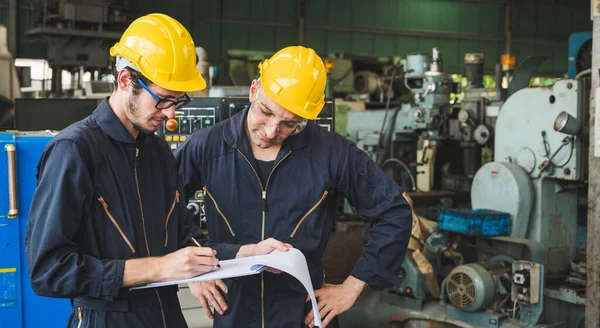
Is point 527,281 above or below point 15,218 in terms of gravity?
below

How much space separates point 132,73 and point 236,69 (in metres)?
8.60

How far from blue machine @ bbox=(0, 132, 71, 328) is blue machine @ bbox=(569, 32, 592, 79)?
5988mm

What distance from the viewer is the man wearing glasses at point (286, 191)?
6.07 feet

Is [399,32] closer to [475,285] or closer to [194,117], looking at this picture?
[475,285]

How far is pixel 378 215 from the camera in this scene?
Result: 6.39ft

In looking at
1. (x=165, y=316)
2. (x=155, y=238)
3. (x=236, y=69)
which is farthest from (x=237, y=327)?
(x=236, y=69)

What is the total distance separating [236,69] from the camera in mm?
9984

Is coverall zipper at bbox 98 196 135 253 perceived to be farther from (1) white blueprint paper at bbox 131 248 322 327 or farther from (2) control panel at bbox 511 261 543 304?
(2) control panel at bbox 511 261 543 304

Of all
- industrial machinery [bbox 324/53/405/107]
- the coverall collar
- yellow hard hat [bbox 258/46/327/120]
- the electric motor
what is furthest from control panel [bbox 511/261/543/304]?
industrial machinery [bbox 324/53/405/107]

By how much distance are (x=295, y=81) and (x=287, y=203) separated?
1.15ft

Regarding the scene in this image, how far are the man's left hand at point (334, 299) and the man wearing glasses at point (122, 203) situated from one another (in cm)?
42

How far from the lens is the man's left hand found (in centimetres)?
188

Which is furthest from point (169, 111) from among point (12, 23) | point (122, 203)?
point (12, 23)

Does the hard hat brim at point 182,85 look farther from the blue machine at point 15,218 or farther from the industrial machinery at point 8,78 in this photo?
the industrial machinery at point 8,78
